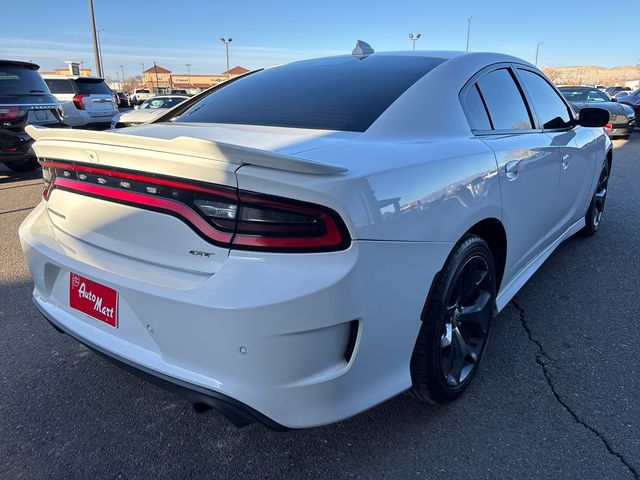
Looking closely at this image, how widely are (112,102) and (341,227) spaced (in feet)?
44.3

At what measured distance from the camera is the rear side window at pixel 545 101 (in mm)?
3207

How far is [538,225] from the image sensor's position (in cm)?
302

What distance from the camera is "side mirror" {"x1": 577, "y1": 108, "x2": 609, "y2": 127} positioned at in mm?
3632

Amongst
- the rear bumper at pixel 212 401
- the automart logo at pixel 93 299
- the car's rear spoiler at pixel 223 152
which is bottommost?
the rear bumper at pixel 212 401

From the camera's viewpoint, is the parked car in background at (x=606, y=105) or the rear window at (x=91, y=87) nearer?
the rear window at (x=91, y=87)

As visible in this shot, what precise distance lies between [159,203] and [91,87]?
13.6 m

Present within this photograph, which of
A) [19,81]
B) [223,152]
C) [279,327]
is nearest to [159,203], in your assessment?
[223,152]

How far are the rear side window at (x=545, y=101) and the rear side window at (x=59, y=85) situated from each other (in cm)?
1271

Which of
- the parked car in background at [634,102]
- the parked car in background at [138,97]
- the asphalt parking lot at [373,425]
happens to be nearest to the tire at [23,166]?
the asphalt parking lot at [373,425]

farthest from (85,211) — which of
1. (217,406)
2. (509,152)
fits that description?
(509,152)

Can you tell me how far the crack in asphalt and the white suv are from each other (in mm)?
11493

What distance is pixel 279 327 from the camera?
1.50 m

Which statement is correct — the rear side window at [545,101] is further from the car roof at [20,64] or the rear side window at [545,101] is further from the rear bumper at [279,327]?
the car roof at [20,64]

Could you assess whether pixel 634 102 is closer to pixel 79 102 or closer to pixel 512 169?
pixel 79 102
